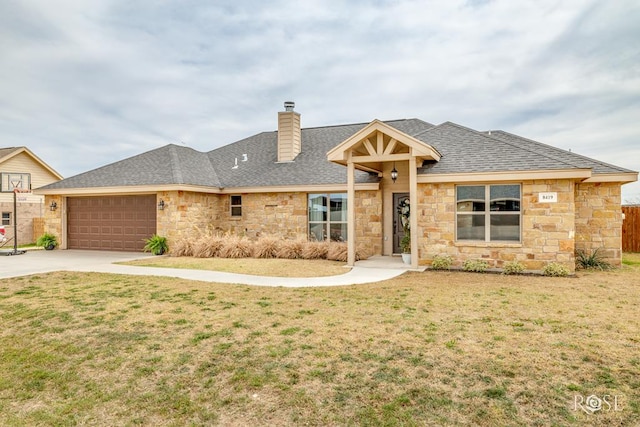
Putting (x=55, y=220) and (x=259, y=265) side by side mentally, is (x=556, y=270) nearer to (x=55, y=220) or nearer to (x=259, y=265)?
(x=259, y=265)

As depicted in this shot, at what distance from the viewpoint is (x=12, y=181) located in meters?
18.3

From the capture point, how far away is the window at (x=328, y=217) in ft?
53.0

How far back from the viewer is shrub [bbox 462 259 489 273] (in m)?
11.4

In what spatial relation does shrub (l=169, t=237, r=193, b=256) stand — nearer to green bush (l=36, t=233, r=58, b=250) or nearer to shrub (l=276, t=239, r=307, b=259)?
shrub (l=276, t=239, r=307, b=259)

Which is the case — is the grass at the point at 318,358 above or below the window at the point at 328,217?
below

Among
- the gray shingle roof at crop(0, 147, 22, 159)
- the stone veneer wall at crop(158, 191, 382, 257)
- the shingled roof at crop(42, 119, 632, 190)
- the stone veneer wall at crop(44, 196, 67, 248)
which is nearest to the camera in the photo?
the shingled roof at crop(42, 119, 632, 190)

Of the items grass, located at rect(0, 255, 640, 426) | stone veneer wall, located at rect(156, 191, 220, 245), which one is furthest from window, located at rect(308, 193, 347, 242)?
grass, located at rect(0, 255, 640, 426)

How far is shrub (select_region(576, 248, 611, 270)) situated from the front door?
552 centimetres

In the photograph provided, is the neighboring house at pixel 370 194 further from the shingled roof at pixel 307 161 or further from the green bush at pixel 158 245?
the green bush at pixel 158 245

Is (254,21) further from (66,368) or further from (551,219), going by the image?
(66,368)

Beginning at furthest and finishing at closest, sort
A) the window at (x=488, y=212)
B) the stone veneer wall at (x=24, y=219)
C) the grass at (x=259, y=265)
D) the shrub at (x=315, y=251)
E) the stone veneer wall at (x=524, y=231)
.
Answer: the stone veneer wall at (x=24, y=219), the shrub at (x=315, y=251), the window at (x=488, y=212), the grass at (x=259, y=265), the stone veneer wall at (x=524, y=231)

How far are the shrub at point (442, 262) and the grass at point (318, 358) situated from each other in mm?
3318

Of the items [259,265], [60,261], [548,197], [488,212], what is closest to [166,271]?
[259,265]

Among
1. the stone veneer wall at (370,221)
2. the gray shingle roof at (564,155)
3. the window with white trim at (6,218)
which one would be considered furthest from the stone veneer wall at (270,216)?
the window with white trim at (6,218)
